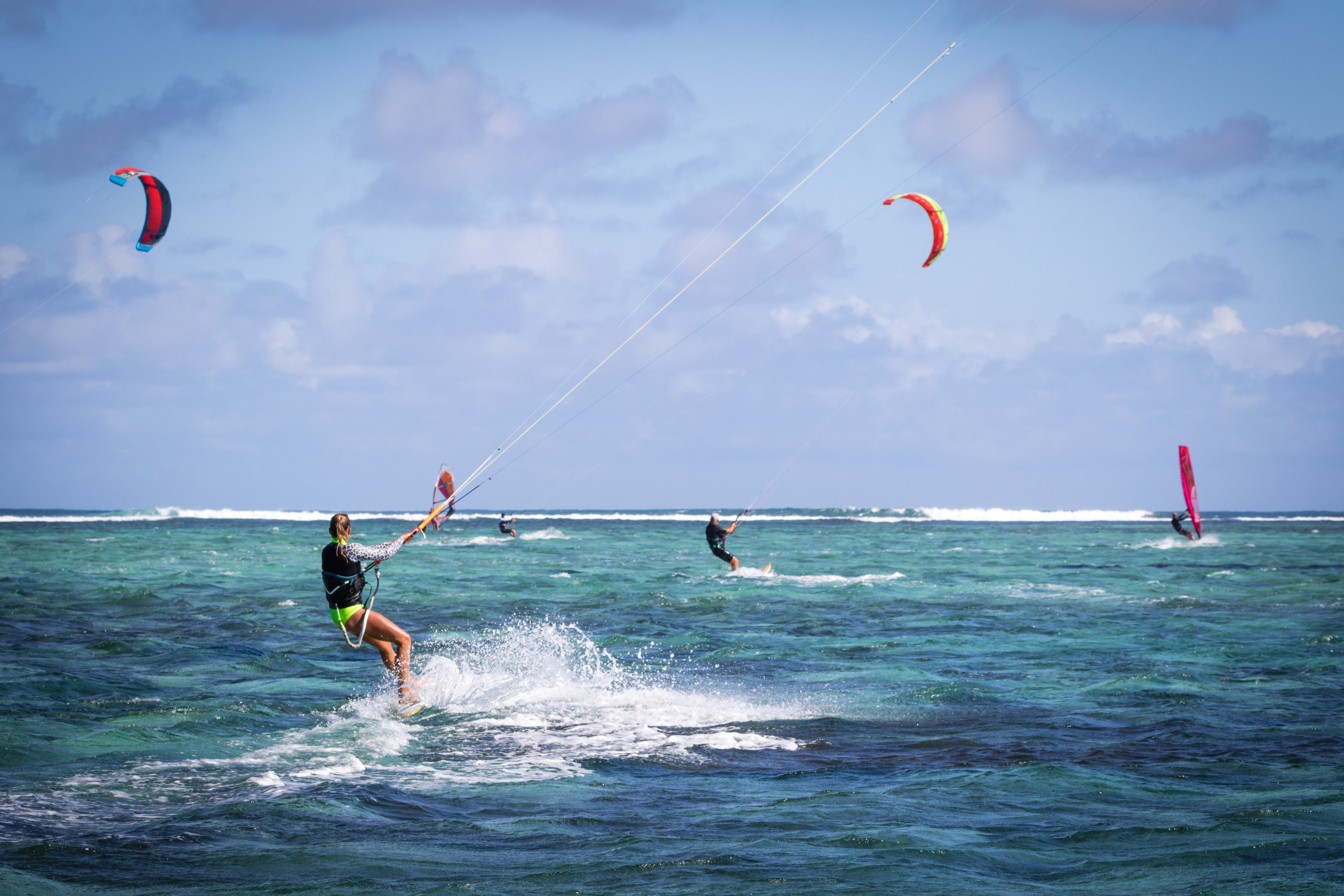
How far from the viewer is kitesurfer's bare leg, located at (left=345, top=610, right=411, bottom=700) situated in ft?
32.0

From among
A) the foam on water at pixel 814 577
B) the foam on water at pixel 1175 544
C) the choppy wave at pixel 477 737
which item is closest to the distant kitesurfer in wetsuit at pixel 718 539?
the foam on water at pixel 814 577

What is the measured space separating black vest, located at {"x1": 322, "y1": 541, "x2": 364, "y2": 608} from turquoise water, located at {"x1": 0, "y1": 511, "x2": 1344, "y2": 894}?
99 centimetres

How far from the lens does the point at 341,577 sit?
956cm

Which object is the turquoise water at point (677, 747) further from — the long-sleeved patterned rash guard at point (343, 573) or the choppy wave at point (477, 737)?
the long-sleeved patterned rash guard at point (343, 573)

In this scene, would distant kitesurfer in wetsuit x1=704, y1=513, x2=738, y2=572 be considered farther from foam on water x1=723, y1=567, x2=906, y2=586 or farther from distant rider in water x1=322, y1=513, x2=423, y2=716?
distant rider in water x1=322, y1=513, x2=423, y2=716

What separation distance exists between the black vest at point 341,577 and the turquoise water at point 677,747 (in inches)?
39.0

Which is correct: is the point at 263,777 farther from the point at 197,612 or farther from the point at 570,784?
the point at 197,612

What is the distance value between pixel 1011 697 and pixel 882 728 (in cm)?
210

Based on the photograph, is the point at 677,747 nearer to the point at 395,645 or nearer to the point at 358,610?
the point at 395,645

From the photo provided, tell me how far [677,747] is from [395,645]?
3.04 meters

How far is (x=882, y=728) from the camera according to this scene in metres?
9.09

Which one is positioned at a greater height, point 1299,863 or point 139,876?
point 139,876

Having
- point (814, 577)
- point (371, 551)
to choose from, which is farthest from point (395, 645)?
point (814, 577)

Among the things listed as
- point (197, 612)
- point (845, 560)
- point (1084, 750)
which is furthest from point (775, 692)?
point (845, 560)
